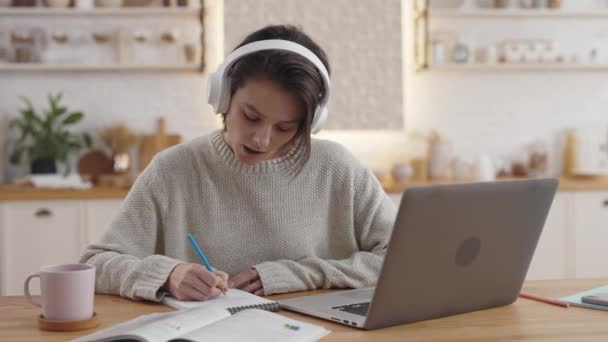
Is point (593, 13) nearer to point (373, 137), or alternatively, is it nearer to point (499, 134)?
point (499, 134)

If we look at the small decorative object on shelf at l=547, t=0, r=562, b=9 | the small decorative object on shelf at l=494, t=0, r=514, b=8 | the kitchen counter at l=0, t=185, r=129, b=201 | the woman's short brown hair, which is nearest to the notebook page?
the woman's short brown hair

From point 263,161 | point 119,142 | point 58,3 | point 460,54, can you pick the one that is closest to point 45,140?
point 119,142

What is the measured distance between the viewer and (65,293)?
1.25m

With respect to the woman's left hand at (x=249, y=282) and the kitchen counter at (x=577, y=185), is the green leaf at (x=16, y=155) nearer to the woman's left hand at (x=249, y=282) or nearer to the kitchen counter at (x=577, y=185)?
the kitchen counter at (x=577, y=185)

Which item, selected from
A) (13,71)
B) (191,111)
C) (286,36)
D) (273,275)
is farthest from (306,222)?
(13,71)

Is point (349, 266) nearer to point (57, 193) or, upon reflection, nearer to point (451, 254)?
point (451, 254)

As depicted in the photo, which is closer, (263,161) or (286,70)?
(286,70)

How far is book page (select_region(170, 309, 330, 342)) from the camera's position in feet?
3.67

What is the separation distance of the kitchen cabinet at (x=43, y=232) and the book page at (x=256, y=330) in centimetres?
256

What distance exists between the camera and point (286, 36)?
65.3 inches

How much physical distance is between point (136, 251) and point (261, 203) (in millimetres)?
330

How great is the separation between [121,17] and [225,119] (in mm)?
2653

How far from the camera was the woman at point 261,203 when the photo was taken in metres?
1.60

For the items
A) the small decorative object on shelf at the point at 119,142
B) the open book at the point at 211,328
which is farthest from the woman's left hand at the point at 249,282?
the small decorative object on shelf at the point at 119,142
